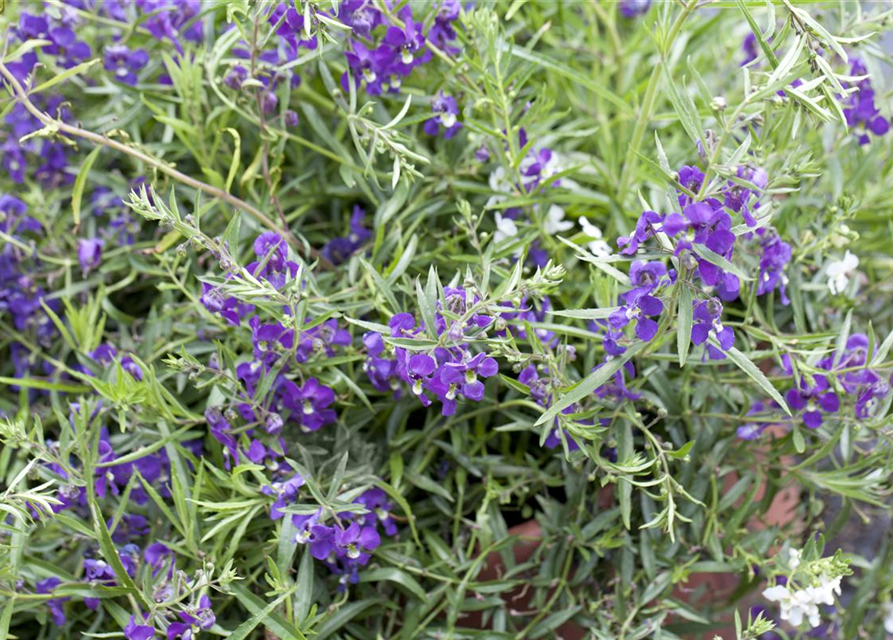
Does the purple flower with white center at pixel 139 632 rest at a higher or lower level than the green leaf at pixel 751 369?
lower

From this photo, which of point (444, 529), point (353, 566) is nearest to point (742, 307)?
point (444, 529)

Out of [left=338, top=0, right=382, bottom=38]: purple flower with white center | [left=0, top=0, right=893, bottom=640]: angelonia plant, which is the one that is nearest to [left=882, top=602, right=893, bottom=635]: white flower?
[left=0, top=0, right=893, bottom=640]: angelonia plant

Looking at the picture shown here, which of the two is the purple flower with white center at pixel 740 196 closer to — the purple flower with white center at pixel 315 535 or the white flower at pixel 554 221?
the white flower at pixel 554 221

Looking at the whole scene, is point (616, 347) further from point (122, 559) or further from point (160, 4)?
point (160, 4)

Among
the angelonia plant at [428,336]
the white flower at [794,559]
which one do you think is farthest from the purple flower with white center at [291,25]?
the white flower at [794,559]

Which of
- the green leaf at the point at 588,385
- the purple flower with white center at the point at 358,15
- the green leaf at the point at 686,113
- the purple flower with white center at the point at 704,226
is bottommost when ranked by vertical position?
the green leaf at the point at 588,385

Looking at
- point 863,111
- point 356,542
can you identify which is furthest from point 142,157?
point 863,111
